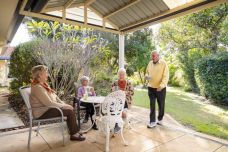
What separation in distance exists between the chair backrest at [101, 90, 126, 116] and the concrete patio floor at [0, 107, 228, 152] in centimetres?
65

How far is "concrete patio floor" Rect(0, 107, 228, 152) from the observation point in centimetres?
340

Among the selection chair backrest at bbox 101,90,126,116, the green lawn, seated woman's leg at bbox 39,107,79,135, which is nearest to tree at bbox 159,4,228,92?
the green lawn

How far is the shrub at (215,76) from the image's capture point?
24.7ft

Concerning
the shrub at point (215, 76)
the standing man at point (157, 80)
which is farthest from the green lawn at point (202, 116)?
the standing man at point (157, 80)

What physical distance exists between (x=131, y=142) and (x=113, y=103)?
0.91 meters

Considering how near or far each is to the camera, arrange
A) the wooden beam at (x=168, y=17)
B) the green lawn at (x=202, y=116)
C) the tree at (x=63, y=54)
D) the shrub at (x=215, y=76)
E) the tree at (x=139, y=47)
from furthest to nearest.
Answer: the tree at (x=139, y=47) → the shrub at (x=215, y=76) → the tree at (x=63, y=54) → the green lawn at (x=202, y=116) → the wooden beam at (x=168, y=17)

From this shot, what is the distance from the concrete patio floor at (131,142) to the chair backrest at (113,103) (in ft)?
2.12

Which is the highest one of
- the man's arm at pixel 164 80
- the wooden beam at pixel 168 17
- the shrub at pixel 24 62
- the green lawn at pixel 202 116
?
the wooden beam at pixel 168 17

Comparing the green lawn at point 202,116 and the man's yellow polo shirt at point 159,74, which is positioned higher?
the man's yellow polo shirt at point 159,74

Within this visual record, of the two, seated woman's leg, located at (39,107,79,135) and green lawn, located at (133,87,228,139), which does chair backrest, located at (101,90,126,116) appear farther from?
green lawn, located at (133,87,228,139)

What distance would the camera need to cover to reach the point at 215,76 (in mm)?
7766

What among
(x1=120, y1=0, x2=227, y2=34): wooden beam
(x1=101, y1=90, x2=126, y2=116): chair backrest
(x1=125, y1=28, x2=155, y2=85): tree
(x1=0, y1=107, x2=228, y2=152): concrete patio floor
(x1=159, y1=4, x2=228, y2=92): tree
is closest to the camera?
(x1=101, y1=90, x2=126, y2=116): chair backrest

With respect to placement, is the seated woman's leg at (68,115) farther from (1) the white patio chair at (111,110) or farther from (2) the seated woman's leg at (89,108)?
(2) the seated woman's leg at (89,108)

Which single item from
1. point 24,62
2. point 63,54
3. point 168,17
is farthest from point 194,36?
point 24,62
